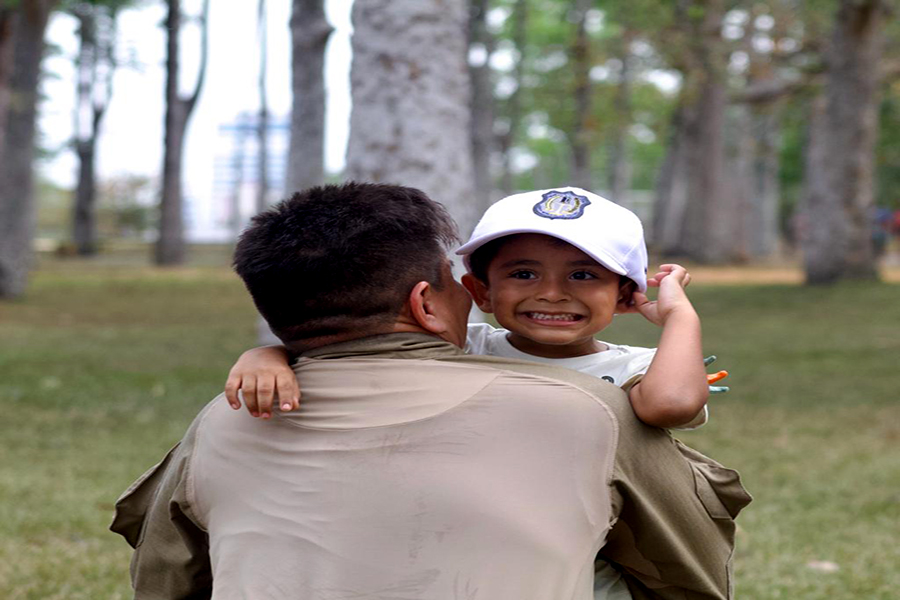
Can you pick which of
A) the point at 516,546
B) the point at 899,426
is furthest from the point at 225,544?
the point at 899,426

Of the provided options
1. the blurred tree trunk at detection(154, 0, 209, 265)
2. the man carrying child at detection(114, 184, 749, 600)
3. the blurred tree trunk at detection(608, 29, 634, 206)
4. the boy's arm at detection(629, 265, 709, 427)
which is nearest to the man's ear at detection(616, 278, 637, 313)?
the boy's arm at detection(629, 265, 709, 427)

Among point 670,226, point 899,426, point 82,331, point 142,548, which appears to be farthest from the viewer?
point 670,226

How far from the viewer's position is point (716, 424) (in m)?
8.38

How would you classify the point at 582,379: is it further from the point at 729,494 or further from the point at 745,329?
the point at 745,329

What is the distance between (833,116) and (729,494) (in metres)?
16.3

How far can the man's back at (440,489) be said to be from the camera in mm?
1964

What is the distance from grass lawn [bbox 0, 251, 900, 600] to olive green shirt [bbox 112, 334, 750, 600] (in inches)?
106

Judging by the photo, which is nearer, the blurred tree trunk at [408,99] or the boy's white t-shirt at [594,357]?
the boy's white t-shirt at [594,357]

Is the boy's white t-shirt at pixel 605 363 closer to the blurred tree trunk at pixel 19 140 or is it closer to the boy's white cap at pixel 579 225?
the boy's white cap at pixel 579 225

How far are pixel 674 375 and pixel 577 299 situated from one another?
457 mm

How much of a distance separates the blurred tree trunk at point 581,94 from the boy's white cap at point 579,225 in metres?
18.6

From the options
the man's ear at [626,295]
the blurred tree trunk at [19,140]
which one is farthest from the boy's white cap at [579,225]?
the blurred tree trunk at [19,140]

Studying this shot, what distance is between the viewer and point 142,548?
236 cm

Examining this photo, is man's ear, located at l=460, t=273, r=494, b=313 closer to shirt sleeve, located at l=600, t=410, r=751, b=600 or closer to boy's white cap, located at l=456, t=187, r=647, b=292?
boy's white cap, located at l=456, t=187, r=647, b=292
